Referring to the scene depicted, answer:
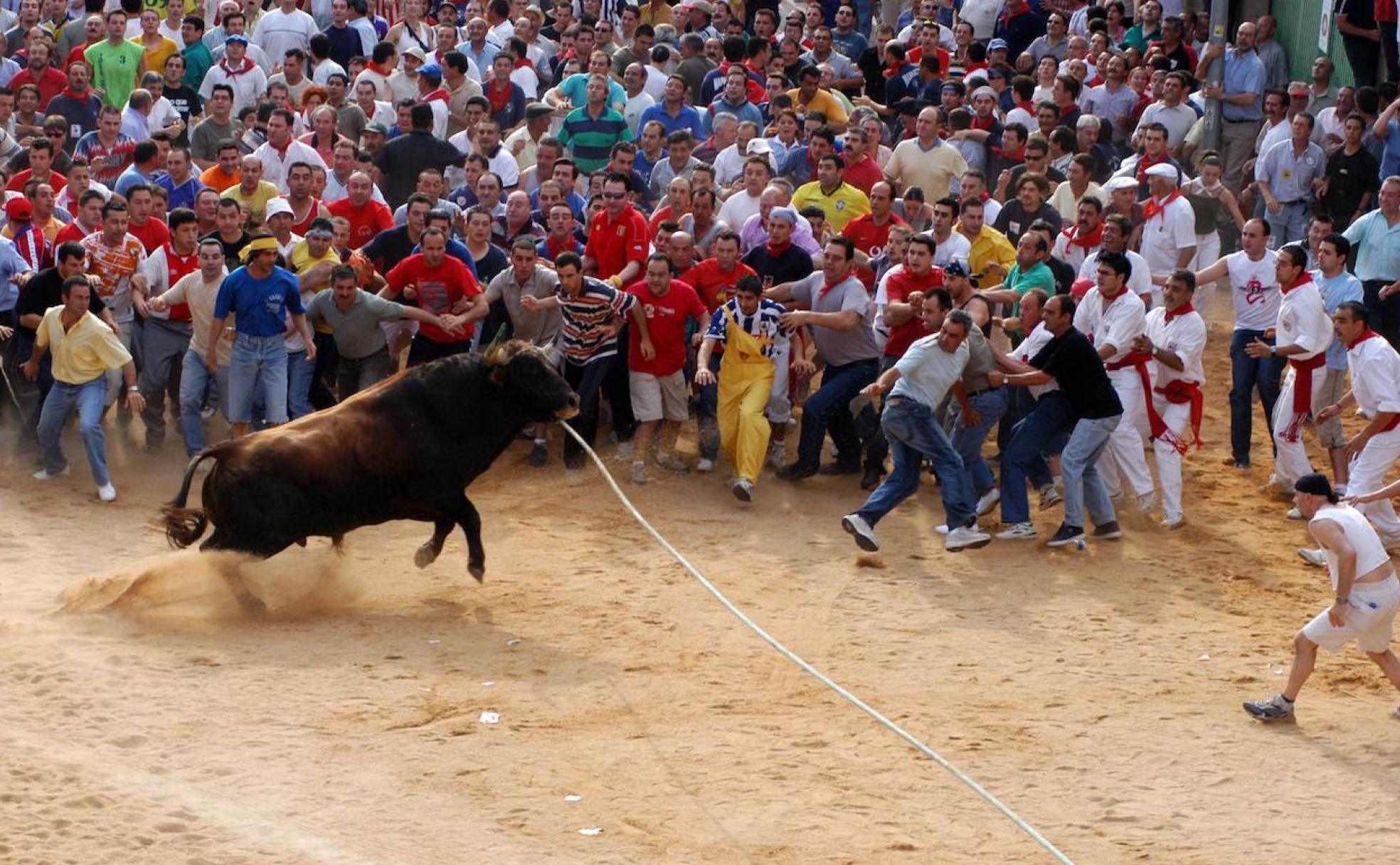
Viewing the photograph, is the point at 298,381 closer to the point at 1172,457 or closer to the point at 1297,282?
the point at 1172,457

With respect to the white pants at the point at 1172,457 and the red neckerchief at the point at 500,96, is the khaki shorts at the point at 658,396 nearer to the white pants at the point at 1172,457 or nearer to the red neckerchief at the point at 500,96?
the white pants at the point at 1172,457

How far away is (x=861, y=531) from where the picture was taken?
43.3ft

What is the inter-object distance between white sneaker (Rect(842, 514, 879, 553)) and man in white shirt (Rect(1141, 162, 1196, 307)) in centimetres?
435

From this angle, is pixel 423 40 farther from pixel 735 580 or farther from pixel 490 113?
pixel 735 580

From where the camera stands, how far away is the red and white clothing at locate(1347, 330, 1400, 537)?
44.4 ft

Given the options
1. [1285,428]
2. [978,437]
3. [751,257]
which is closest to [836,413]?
[978,437]

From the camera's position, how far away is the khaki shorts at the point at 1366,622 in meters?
10.5

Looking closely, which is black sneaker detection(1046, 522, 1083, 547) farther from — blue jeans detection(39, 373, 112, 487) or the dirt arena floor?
blue jeans detection(39, 373, 112, 487)

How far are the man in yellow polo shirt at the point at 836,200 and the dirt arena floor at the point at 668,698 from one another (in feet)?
9.83

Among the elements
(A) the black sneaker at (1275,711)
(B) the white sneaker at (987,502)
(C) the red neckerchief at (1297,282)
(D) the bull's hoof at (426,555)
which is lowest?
(A) the black sneaker at (1275,711)

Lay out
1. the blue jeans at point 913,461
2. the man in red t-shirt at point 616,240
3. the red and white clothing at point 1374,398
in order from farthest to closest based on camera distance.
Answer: the man in red t-shirt at point 616,240
the red and white clothing at point 1374,398
the blue jeans at point 913,461

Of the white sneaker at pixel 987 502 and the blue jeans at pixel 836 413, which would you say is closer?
the white sneaker at pixel 987 502

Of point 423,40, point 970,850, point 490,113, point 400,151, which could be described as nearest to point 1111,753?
point 970,850

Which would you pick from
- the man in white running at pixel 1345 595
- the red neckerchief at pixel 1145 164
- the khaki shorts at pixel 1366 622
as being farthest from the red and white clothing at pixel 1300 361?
the khaki shorts at pixel 1366 622
